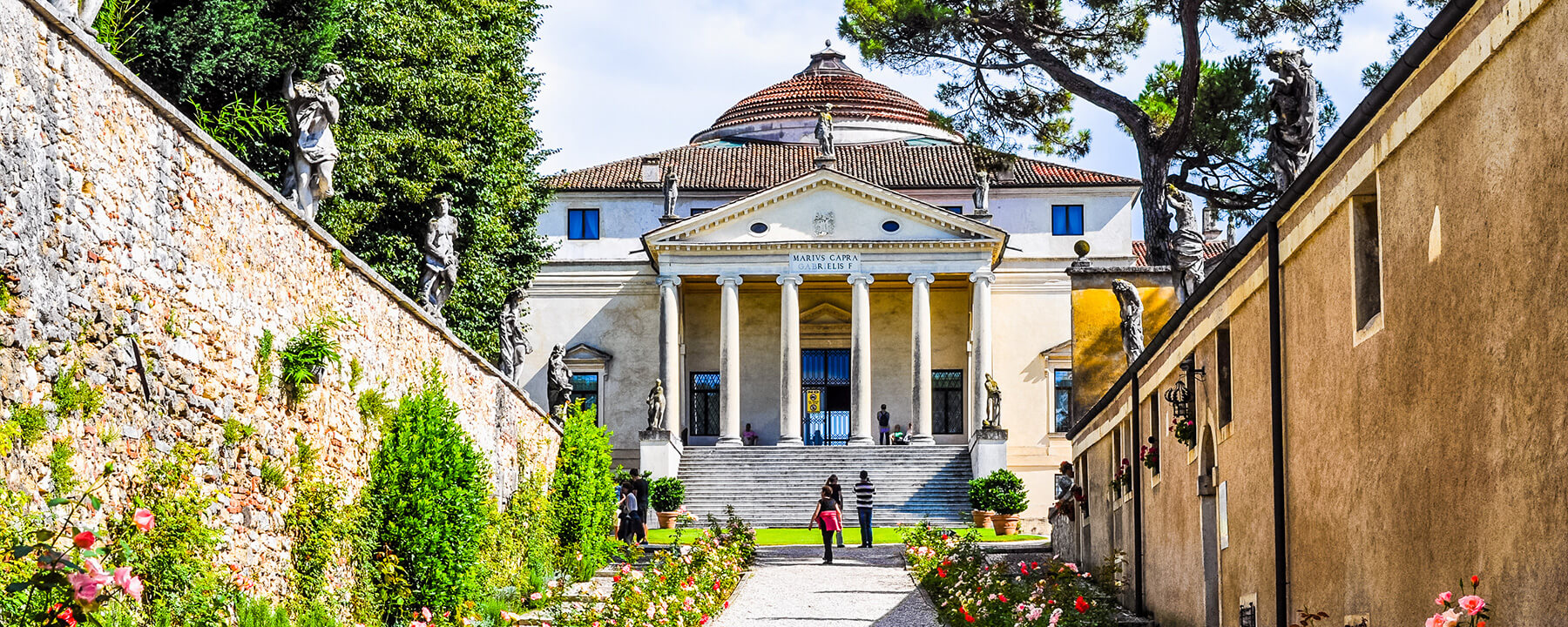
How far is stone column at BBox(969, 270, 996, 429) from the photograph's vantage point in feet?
146

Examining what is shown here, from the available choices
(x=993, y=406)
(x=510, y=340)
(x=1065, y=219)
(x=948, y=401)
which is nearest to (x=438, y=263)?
(x=510, y=340)

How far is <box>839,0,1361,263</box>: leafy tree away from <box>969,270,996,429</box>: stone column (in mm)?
17123

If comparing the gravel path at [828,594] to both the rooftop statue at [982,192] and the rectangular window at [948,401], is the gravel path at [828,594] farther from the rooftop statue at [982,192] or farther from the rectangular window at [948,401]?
the rectangular window at [948,401]

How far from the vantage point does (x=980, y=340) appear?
44.7 meters

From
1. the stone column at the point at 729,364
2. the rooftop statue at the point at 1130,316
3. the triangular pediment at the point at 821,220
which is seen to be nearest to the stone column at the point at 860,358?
the triangular pediment at the point at 821,220

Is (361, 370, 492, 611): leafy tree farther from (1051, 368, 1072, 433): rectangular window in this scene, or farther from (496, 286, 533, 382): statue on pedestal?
(1051, 368, 1072, 433): rectangular window

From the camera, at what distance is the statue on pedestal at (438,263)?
1672cm

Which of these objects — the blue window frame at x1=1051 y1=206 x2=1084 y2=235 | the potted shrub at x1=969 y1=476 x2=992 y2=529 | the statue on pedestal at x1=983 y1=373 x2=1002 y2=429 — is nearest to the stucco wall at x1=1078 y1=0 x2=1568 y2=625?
the potted shrub at x1=969 y1=476 x2=992 y2=529

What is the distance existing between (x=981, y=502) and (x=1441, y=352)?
30.1m

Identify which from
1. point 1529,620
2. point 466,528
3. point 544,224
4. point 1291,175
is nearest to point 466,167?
point 466,528

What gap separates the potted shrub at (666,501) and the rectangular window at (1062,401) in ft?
50.5

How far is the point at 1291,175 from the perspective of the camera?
11.3 m

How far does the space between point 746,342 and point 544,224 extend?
7238 mm

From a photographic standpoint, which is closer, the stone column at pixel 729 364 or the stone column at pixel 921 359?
the stone column at pixel 921 359
